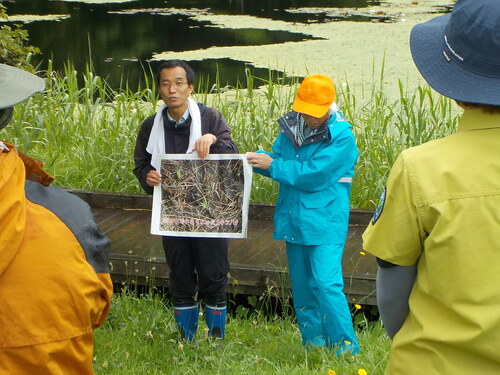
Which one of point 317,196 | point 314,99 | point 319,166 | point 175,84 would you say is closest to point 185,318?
point 317,196

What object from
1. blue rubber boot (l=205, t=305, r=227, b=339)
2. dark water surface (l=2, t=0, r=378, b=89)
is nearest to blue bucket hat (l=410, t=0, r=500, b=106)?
blue rubber boot (l=205, t=305, r=227, b=339)

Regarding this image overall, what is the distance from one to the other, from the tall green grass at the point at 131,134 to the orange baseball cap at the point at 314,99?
208 centimetres

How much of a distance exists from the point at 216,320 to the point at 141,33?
9.93 m

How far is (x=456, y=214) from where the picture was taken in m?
1.71

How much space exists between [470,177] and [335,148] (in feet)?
6.78

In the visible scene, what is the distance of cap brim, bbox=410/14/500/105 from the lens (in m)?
1.72

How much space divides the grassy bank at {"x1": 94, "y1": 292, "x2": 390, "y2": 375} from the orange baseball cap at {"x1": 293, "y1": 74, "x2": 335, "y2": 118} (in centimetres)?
105

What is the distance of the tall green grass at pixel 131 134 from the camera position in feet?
19.6

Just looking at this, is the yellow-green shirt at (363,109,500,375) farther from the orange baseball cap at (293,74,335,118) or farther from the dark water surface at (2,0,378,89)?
the dark water surface at (2,0,378,89)

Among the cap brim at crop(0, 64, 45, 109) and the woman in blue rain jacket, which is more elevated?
the cap brim at crop(0, 64, 45, 109)

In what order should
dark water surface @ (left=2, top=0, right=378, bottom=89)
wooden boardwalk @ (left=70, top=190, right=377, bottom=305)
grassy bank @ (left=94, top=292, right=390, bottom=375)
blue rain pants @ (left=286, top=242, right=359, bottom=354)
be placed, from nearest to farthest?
grassy bank @ (left=94, top=292, right=390, bottom=375)
blue rain pants @ (left=286, top=242, right=359, bottom=354)
wooden boardwalk @ (left=70, top=190, right=377, bottom=305)
dark water surface @ (left=2, top=0, right=378, bottom=89)

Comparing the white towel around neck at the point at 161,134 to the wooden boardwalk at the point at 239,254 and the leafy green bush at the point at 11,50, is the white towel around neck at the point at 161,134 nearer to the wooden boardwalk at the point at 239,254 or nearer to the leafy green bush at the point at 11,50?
the wooden boardwalk at the point at 239,254

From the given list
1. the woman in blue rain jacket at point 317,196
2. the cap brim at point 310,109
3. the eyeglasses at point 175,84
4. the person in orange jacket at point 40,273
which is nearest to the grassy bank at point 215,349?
the woman in blue rain jacket at point 317,196

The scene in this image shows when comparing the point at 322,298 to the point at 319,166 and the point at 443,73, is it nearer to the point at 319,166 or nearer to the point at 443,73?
the point at 319,166
